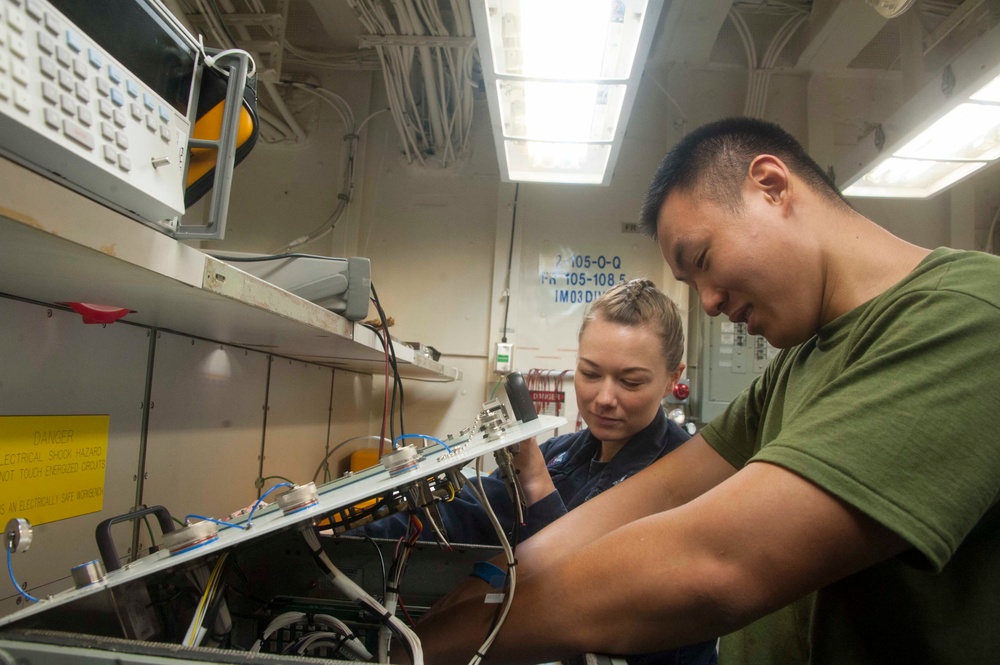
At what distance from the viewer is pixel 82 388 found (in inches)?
33.0

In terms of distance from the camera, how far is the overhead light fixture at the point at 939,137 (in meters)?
1.36

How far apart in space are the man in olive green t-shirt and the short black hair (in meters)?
0.03

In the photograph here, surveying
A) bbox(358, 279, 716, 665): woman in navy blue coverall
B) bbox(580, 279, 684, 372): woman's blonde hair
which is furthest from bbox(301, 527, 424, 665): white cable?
bbox(580, 279, 684, 372): woman's blonde hair

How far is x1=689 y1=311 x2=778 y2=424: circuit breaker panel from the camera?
7.89 feet

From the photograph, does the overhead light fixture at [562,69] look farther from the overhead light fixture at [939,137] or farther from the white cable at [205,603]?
the white cable at [205,603]

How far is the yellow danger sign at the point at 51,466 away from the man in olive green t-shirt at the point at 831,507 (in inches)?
22.6

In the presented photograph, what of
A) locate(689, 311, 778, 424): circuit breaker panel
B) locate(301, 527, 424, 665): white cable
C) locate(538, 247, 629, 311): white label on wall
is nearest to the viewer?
locate(301, 527, 424, 665): white cable

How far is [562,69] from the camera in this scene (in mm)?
1449

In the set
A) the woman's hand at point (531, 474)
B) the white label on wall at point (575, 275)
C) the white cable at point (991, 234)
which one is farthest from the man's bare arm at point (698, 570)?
the white cable at point (991, 234)

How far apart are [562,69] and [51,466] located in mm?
1401

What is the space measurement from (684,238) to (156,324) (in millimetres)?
929

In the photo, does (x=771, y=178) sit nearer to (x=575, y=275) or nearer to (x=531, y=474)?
(x=531, y=474)

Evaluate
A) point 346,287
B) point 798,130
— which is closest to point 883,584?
point 346,287

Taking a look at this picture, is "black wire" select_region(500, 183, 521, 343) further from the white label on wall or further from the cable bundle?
the cable bundle
